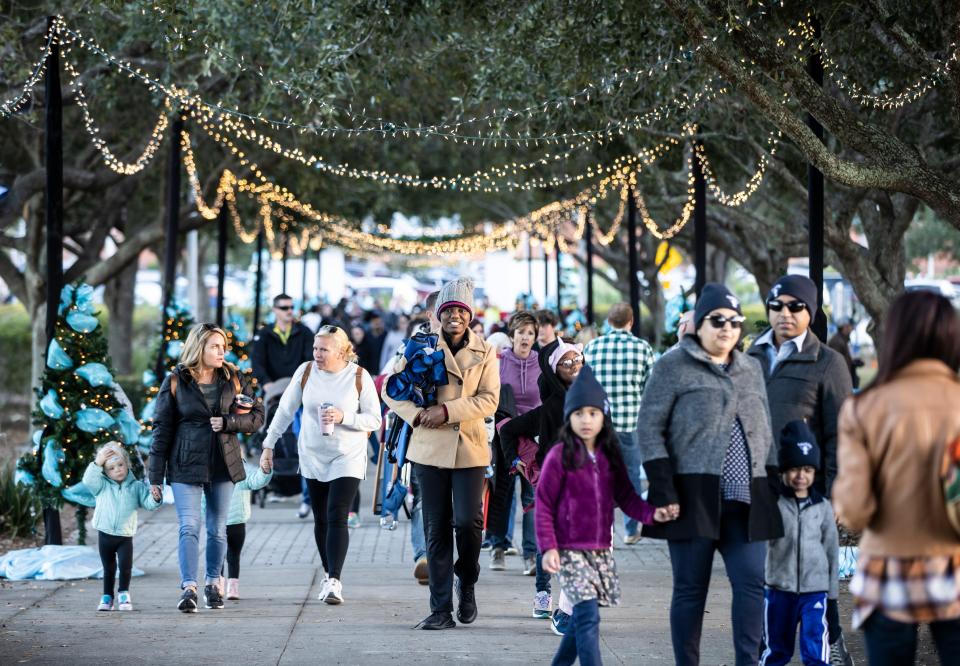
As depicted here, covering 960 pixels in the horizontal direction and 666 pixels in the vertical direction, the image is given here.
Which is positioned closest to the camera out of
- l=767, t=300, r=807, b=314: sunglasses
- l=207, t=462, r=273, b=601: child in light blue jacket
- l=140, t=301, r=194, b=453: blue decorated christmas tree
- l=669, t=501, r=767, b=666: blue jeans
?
l=669, t=501, r=767, b=666: blue jeans

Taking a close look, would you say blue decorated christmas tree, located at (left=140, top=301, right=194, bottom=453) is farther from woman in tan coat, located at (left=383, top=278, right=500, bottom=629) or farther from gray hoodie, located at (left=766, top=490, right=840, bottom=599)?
gray hoodie, located at (left=766, top=490, right=840, bottom=599)

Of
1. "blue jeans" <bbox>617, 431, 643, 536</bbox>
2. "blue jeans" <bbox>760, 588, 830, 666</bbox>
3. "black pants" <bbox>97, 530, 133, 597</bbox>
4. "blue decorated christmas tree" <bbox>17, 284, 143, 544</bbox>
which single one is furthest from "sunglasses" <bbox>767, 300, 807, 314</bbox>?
"blue decorated christmas tree" <bbox>17, 284, 143, 544</bbox>

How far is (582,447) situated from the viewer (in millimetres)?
6219

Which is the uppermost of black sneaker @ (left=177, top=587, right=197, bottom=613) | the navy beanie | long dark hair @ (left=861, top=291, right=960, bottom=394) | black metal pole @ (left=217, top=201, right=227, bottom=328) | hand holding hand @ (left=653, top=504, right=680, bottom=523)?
black metal pole @ (left=217, top=201, right=227, bottom=328)

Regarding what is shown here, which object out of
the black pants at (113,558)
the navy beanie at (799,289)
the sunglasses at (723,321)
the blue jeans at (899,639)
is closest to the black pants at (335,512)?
the black pants at (113,558)

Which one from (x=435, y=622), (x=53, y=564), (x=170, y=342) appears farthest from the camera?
(x=170, y=342)

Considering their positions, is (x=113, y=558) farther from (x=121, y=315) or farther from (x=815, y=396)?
(x=121, y=315)

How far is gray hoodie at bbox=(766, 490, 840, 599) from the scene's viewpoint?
660 cm

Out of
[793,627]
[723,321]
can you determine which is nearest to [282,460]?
[793,627]

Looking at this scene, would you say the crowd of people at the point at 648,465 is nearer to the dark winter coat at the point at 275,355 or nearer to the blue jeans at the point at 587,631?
the blue jeans at the point at 587,631

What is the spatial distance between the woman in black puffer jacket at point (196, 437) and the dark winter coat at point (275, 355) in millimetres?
5048

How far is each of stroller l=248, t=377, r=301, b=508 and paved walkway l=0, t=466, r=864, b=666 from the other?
7.28 ft

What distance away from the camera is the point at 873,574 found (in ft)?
14.1

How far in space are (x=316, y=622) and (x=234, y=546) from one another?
1.16 metres
